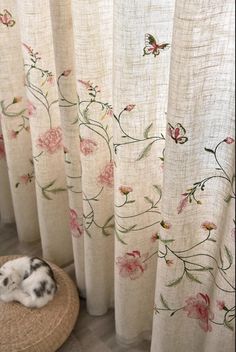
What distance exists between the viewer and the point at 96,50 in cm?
99

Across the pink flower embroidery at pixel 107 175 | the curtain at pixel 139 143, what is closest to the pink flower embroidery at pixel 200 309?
the curtain at pixel 139 143

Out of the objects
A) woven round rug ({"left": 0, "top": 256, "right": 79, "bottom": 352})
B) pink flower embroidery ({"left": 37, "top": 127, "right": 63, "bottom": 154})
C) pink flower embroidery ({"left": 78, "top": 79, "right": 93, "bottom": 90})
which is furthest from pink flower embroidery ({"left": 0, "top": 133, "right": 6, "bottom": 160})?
pink flower embroidery ({"left": 78, "top": 79, "right": 93, "bottom": 90})

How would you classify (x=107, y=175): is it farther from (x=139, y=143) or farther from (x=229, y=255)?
(x=229, y=255)

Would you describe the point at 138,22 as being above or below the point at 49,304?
above

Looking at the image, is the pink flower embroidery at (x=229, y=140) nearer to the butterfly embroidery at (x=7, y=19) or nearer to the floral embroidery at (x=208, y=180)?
the floral embroidery at (x=208, y=180)

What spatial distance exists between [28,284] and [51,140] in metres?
0.49

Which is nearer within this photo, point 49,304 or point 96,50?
point 96,50

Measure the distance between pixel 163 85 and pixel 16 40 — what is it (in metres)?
0.60

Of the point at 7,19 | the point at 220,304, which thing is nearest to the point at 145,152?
the point at 220,304

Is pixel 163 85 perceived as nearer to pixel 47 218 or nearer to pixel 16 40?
pixel 16 40

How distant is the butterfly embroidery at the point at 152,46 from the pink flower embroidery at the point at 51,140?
0.54 m

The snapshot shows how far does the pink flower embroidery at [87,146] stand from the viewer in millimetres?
1117

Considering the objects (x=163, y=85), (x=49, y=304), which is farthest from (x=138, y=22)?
(x=49, y=304)

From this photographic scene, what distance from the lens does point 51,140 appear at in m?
1.35
